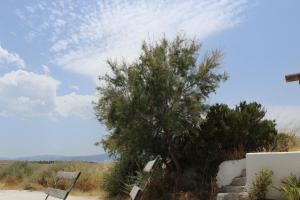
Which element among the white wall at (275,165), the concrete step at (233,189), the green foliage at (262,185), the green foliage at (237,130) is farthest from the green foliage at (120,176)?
the green foliage at (262,185)

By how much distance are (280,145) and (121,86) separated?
215 inches

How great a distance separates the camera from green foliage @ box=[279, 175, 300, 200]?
10453 millimetres

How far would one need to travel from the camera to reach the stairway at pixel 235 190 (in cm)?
1244

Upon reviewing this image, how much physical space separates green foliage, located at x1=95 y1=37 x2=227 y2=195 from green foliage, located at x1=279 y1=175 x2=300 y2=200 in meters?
4.47

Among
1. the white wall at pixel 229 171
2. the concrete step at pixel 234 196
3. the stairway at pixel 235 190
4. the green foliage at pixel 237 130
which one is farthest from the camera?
the green foliage at pixel 237 130

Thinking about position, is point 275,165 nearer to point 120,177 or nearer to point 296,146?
point 296,146

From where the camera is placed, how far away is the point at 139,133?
1545 centimetres

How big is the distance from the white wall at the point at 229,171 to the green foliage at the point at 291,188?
2800 millimetres

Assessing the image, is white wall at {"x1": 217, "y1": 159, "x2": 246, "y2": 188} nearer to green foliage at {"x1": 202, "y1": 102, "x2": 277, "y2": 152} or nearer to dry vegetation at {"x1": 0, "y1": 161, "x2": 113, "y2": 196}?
green foliage at {"x1": 202, "y1": 102, "x2": 277, "y2": 152}

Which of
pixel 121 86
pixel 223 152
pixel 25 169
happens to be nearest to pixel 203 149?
pixel 223 152

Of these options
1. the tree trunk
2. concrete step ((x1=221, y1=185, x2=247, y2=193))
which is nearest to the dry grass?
concrete step ((x1=221, y1=185, x2=247, y2=193))

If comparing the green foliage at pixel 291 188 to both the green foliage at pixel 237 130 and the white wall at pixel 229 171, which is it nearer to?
the white wall at pixel 229 171

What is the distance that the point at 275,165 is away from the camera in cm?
1198

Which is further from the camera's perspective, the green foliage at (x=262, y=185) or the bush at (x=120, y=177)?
the bush at (x=120, y=177)
